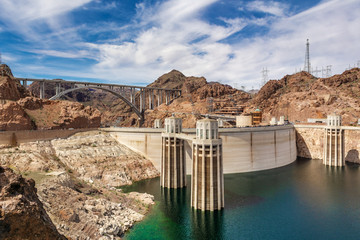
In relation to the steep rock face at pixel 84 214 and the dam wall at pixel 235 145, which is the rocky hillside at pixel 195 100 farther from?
the steep rock face at pixel 84 214

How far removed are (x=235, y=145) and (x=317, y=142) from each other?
3224 centimetres

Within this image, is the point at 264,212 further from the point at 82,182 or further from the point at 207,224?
the point at 82,182

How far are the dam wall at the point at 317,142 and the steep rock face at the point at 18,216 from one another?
69403 mm

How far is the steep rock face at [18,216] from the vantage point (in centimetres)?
929

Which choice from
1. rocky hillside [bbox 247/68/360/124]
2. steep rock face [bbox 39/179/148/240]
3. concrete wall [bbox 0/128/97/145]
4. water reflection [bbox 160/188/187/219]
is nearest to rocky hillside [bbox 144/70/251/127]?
rocky hillside [bbox 247/68/360/124]

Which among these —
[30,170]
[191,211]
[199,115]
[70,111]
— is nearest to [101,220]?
[191,211]

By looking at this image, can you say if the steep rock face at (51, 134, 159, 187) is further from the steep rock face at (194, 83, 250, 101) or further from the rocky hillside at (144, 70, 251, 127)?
the steep rock face at (194, 83, 250, 101)

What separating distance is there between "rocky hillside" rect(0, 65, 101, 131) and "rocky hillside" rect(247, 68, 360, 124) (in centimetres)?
7151

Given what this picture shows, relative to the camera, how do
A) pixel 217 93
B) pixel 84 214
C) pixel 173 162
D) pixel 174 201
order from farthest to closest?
pixel 217 93
pixel 173 162
pixel 174 201
pixel 84 214

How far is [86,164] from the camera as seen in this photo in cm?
4628

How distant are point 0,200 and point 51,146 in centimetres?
4209

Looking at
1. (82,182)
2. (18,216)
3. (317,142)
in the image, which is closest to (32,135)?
(82,182)

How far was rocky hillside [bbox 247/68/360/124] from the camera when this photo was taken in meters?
84.0

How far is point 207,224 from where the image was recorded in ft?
99.6
